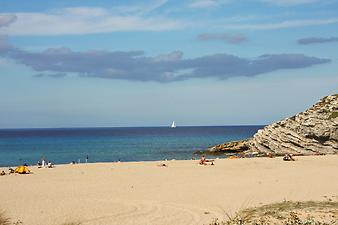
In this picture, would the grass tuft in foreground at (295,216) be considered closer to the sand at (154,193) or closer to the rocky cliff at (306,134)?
the sand at (154,193)

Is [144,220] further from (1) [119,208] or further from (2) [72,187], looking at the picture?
(2) [72,187]

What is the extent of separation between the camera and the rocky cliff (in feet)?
191

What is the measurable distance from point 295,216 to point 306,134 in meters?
48.3

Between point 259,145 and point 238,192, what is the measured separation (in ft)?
145

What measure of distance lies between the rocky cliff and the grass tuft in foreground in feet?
141

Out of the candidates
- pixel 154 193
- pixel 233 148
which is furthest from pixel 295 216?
pixel 233 148

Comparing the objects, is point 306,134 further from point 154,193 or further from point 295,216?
point 295,216

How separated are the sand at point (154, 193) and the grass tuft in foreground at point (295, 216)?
2.76 metres

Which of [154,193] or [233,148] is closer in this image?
[154,193]

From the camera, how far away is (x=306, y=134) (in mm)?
59531

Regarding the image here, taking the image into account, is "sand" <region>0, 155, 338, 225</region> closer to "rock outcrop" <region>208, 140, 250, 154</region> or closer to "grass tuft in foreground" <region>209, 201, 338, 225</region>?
"grass tuft in foreground" <region>209, 201, 338, 225</region>

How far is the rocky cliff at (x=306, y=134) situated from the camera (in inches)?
2293

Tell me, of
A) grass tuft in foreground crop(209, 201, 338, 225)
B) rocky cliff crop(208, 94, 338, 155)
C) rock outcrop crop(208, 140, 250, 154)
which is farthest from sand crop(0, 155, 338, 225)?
rock outcrop crop(208, 140, 250, 154)

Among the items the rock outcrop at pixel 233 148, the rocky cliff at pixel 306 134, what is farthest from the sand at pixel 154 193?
the rock outcrop at pixel 233 148
